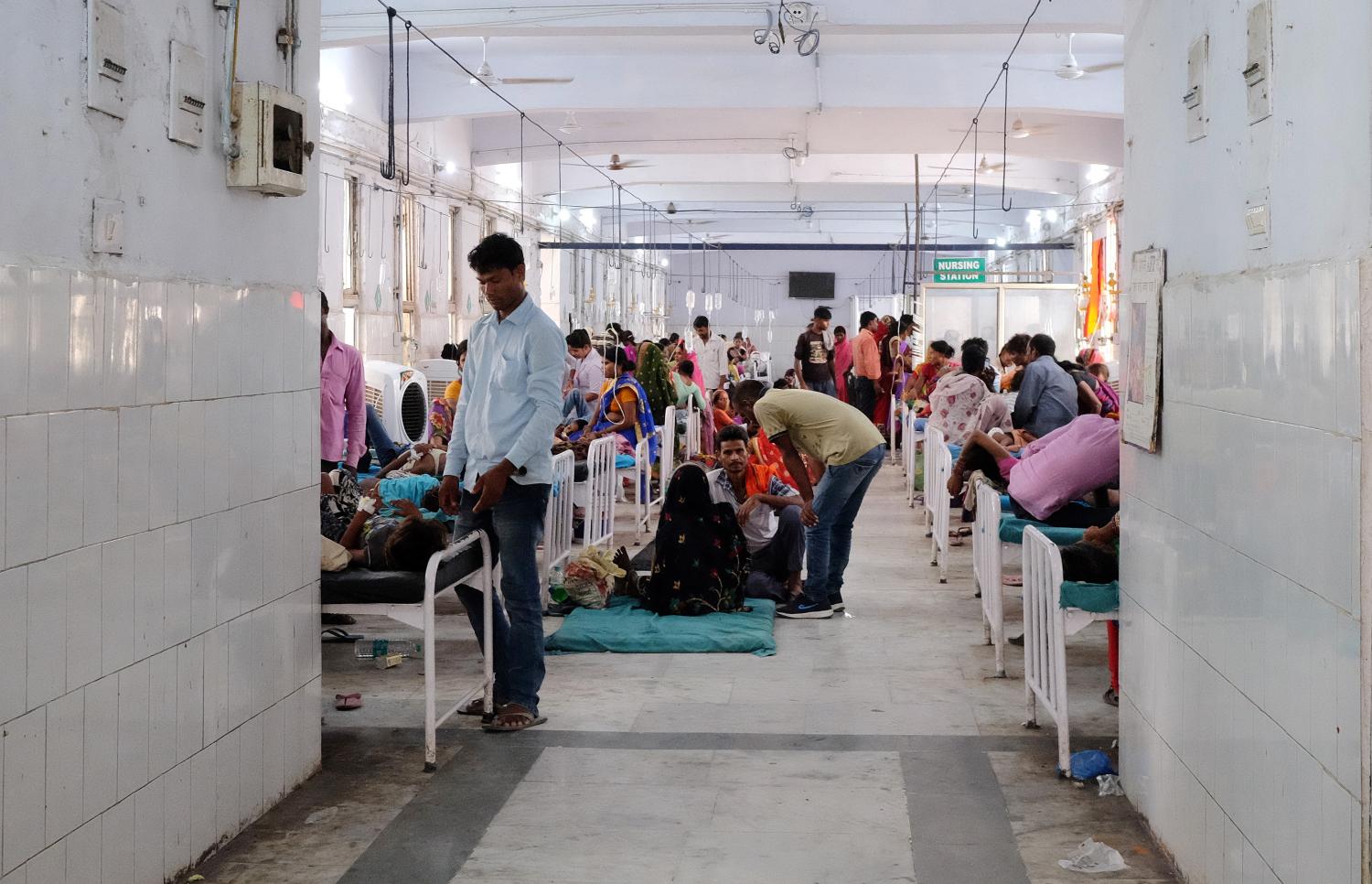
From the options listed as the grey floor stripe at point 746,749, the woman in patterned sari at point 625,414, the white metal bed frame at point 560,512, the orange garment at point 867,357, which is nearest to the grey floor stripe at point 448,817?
the grey floor stripe at point 746,749

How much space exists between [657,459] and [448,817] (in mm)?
7188

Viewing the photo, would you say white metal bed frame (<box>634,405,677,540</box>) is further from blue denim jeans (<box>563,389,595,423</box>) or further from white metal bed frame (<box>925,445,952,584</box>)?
white metal bed frame (<box>925,445,952,584</box>)

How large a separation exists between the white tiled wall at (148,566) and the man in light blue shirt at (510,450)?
2.29 ft

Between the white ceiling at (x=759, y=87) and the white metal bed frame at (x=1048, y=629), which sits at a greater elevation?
the white ceiling at (x=759, y=87)

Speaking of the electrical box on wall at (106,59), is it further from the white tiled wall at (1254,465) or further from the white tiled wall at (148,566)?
the white tiled wall at (1254,465)

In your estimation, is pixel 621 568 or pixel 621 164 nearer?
pixel 621 568

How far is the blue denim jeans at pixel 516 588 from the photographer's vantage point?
15.9 feet

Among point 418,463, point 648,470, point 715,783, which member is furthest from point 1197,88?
point 648,470

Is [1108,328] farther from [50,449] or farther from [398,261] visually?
[50,449]

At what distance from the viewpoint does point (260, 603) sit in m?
3.91

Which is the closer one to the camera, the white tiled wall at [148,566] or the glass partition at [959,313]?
the white tiled wall at [148,566]

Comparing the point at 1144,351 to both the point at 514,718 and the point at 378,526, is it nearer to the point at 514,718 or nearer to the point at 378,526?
the point at 514,718

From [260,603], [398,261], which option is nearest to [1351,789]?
[260,603]

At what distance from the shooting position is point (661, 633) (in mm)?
6438
